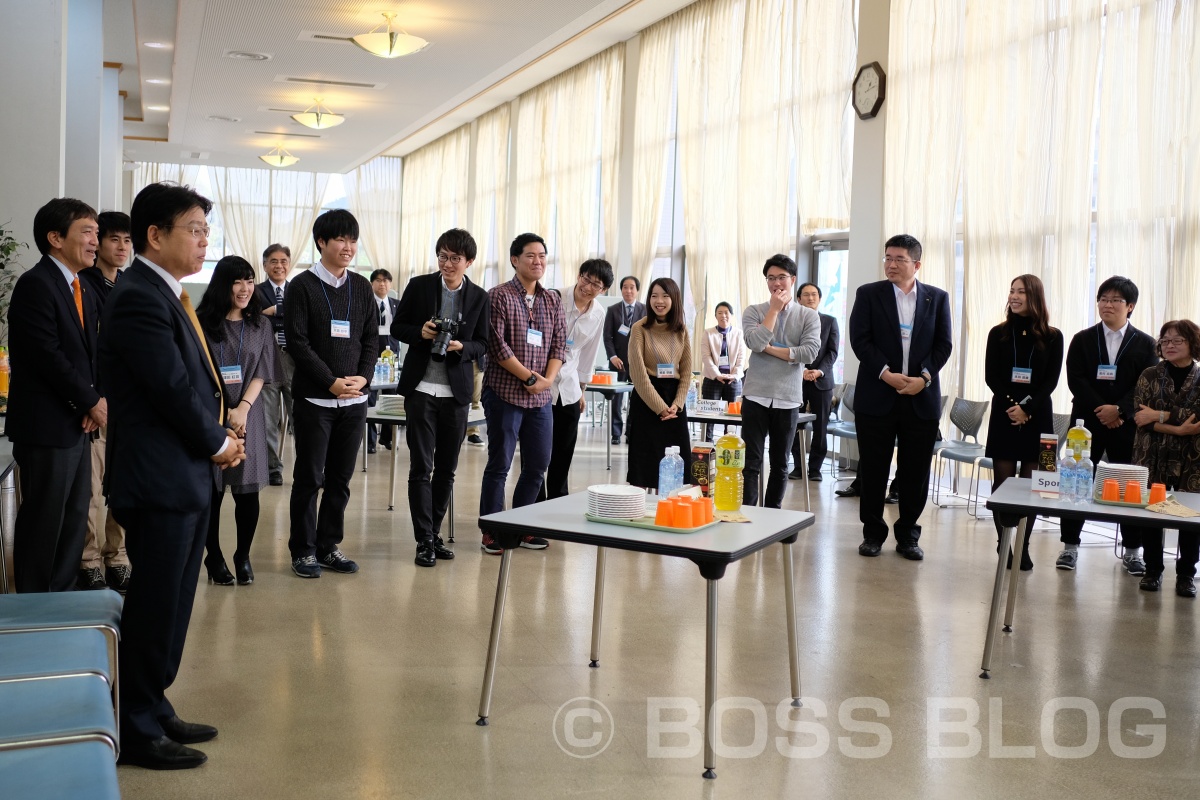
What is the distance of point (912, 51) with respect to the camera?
316 inches

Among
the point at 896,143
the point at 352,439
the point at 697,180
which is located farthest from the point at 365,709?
the point at 697,180

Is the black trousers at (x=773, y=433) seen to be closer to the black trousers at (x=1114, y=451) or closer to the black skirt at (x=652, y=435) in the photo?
the black skirt at (x=652, y=435)

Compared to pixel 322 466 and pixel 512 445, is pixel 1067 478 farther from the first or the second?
pixel 322 466

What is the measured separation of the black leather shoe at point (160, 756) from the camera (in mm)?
2699

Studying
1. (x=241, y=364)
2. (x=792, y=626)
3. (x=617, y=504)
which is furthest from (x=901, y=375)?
(x=241, y=364)

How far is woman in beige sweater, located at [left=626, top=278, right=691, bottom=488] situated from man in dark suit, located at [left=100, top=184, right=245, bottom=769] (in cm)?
323

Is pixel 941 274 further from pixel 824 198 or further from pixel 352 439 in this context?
pixel 352 439

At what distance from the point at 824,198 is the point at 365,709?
285 inches

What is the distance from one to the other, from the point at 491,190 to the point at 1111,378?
1292 cm

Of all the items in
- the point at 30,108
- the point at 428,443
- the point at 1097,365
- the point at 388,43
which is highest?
the point at 388,43

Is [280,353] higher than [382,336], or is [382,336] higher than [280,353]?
[382,336]

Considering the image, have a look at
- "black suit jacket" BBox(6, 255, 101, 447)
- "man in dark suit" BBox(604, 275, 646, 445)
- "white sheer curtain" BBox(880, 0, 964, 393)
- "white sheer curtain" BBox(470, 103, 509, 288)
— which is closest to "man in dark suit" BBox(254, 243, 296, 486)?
"black suit jacket" BBox(6, 255, 101, 447)

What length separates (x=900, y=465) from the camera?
579cm

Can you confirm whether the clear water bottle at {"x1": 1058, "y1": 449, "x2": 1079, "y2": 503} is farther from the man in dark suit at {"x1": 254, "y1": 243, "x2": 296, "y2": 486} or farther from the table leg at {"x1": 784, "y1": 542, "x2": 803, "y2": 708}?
the man in dark suit at {"x1": 254, "y1": 243, "x2": 296, "y2": 486}
